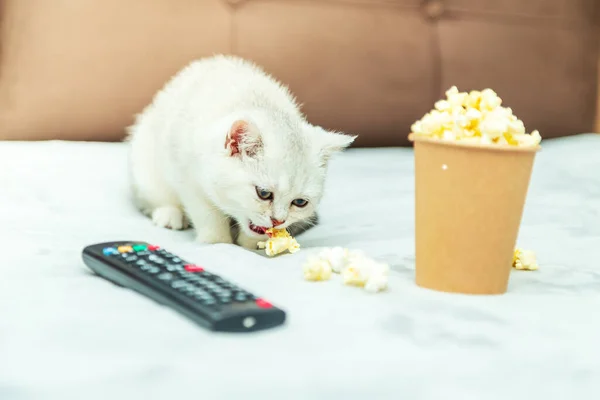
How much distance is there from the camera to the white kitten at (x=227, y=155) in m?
1.08

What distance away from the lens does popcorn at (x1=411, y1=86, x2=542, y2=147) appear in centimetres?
72

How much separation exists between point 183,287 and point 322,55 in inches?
44.9

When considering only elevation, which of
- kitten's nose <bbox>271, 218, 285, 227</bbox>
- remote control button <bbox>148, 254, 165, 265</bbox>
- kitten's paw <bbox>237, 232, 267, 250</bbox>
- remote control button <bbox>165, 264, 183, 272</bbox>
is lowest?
kitten's paw <bbox>237, 232, 267, 250</bbox>

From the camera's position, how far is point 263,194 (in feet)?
3.58

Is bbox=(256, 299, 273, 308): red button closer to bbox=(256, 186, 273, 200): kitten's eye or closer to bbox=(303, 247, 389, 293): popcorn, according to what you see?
bbox=(303, 247, 389, 293): popcorn

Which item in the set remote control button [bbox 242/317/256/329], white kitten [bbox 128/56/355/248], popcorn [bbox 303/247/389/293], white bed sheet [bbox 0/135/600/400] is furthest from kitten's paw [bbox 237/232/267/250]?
remote control button [bbox 242/317/256/329]

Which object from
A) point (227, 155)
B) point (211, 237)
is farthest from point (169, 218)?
point (227, 155)

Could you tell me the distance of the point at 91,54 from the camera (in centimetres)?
153

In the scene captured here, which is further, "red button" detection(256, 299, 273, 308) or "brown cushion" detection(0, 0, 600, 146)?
"brown cushion" detection(0, 0, 600, 146)

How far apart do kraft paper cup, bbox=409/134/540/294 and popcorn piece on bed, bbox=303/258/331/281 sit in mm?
116

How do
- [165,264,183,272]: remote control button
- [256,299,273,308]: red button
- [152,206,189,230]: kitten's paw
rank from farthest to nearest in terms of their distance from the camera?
[152,206,189,230]: kitten's paw
[165,264,183,272]: remote control button
[256,299,273,308]: red button

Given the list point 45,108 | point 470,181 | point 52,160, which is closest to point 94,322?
point 470,181

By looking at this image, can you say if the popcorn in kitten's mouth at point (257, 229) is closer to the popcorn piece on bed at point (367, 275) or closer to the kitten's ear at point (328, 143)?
the kitten's ear at point (328, 143)

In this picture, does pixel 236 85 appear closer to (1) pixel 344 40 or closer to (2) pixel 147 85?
(2) pixel 147 85
